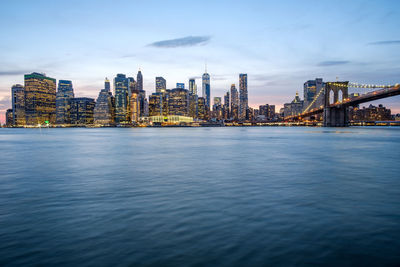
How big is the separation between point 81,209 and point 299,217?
7704 millimetres

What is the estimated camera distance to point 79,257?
676cm

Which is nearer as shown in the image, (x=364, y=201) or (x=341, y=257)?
(x=341, y=257)

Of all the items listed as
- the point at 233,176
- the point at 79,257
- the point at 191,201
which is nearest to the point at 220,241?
the point at 79,257

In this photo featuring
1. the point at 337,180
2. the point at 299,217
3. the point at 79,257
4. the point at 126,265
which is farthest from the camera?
the point at 337,180

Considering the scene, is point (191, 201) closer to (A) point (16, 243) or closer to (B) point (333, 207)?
(B) point (333, 207)

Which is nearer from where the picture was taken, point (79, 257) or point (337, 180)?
point (79, 257)

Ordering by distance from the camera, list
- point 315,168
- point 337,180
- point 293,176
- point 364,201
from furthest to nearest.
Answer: point 315,168, point 293,176, point 337,180, point 364,201

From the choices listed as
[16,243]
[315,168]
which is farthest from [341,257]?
[315,168]

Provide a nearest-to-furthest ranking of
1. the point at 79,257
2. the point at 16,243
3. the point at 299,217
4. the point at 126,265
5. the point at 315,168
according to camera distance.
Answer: the point at 126,265, the point at 79,257, the point at 16,243, the point at 299,217, the point at 315,168

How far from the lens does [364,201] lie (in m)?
11.9

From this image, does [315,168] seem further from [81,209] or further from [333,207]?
[81,209]

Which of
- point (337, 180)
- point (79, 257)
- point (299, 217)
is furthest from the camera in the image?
point (337, 180)

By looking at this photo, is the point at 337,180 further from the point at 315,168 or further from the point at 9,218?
the point at 9,218

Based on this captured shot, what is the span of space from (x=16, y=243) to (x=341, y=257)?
26.2 feet
